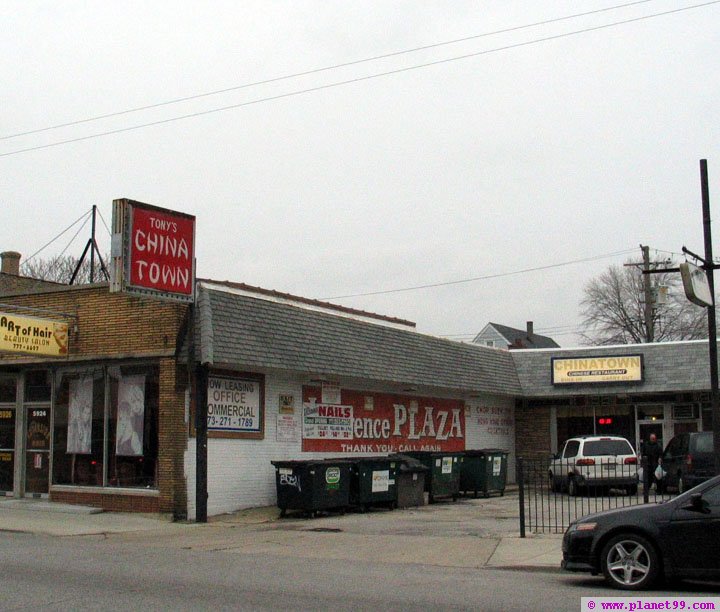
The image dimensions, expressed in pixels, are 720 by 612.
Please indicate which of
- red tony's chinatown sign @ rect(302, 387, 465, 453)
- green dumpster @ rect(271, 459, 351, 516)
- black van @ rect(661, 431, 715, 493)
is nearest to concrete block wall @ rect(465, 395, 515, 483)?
red tony's chinatown sign @ rect(302, 387, 465, 453)

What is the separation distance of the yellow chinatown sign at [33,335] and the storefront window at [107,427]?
3.24 feet

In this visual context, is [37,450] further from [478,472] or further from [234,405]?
[478,472]

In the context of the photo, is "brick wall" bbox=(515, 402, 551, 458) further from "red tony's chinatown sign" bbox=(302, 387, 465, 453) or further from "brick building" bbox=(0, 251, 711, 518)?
"brick building" bbox=(0, 251, 711, 518)

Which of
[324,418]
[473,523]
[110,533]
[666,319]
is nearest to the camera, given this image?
[110,533]

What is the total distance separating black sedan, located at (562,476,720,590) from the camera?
32.4 ft

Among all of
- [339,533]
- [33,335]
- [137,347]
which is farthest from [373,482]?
[33,335]

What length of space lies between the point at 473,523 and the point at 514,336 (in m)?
53.4

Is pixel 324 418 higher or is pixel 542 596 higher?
pixel 324 418

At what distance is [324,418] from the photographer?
24359 mm

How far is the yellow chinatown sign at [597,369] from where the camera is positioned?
31.5 m

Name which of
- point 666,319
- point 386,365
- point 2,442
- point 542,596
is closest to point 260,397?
point 386,365

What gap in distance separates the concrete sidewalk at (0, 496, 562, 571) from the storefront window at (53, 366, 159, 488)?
86cm

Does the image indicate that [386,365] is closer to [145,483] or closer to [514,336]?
[145,483]

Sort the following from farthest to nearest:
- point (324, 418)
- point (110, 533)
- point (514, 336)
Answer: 1. point (514, 336)
2. point (324, 418)
3. point (110, 533)
